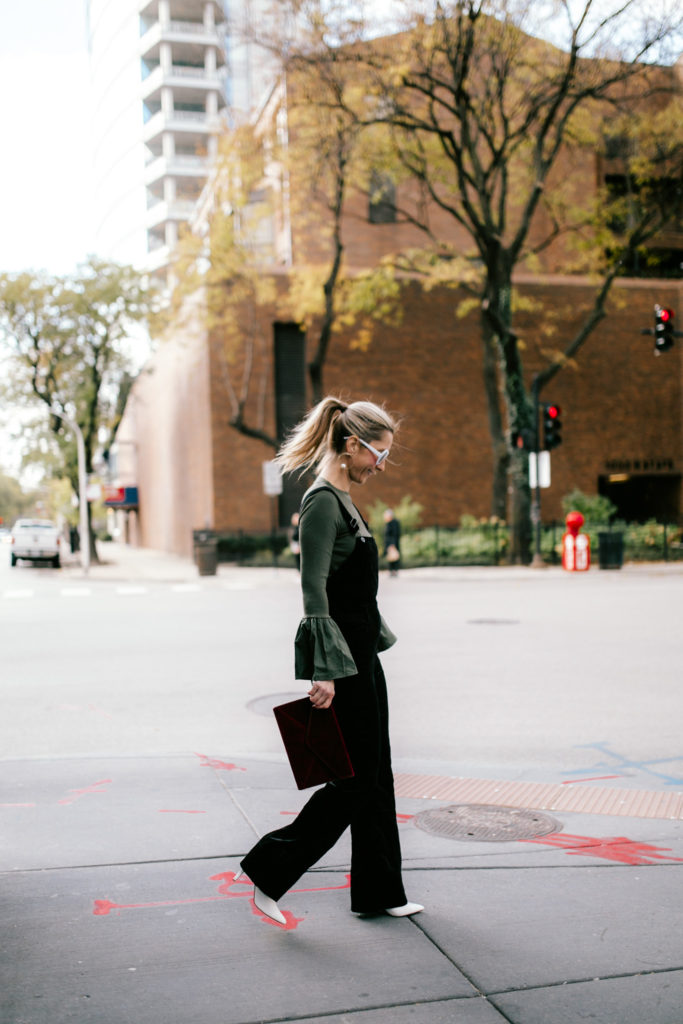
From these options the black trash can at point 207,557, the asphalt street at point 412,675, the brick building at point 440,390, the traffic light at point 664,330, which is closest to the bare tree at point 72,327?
the brick building at point 440,390

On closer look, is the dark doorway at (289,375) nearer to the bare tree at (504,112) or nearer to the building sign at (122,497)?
the bare tree at (504,112)

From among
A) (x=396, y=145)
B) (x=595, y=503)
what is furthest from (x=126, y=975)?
(x=595, y=503)

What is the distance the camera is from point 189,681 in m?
9.25

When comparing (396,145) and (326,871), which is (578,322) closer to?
(396,145)

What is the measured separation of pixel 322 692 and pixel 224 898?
1.03 m

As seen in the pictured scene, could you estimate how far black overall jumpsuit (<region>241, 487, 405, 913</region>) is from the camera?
11.3 ft

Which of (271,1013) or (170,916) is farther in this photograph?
(170,916)

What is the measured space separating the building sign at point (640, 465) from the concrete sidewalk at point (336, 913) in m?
31.1

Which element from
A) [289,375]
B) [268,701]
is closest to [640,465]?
[289,375]

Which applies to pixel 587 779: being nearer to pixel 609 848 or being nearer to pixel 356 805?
pixel 609 848

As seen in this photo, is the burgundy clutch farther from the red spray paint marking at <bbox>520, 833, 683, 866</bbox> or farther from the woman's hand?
the red spray paint marking at <bbox>520, 833, 683, 866</bbox>

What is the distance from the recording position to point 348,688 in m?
3.44

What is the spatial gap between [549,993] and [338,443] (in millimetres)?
1975

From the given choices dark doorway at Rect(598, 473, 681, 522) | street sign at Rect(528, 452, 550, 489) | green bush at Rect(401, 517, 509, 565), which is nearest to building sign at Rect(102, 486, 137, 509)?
dark doorway at Rect(598, 473, 681, 522)
